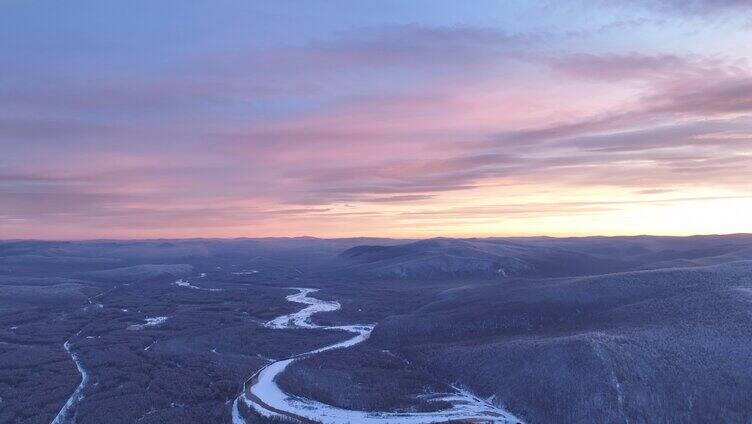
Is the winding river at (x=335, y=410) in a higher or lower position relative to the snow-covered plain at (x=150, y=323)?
lower

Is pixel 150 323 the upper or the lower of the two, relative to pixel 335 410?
upper

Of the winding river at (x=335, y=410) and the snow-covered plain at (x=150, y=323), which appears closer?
the winding river at (x=335, y=410)

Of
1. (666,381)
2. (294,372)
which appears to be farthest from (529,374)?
(294,372)

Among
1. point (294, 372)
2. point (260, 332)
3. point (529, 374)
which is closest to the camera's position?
point (529, 374)

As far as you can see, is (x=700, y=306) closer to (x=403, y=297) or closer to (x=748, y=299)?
(x=748, y=299)

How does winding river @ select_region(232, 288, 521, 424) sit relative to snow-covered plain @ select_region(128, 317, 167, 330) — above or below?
below

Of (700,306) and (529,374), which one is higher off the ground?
(700,306)

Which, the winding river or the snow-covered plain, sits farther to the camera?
the snow-covered plain

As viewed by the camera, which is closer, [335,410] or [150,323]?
[335,410]

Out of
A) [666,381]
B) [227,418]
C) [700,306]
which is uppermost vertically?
[700,306]

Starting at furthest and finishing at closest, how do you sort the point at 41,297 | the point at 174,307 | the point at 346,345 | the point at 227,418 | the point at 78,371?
the point at 41,297 < the point at 174,307 < the point at 346,345 < the point at 78,371 < the point at 227,418

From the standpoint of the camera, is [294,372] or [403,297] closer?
[294,372]
